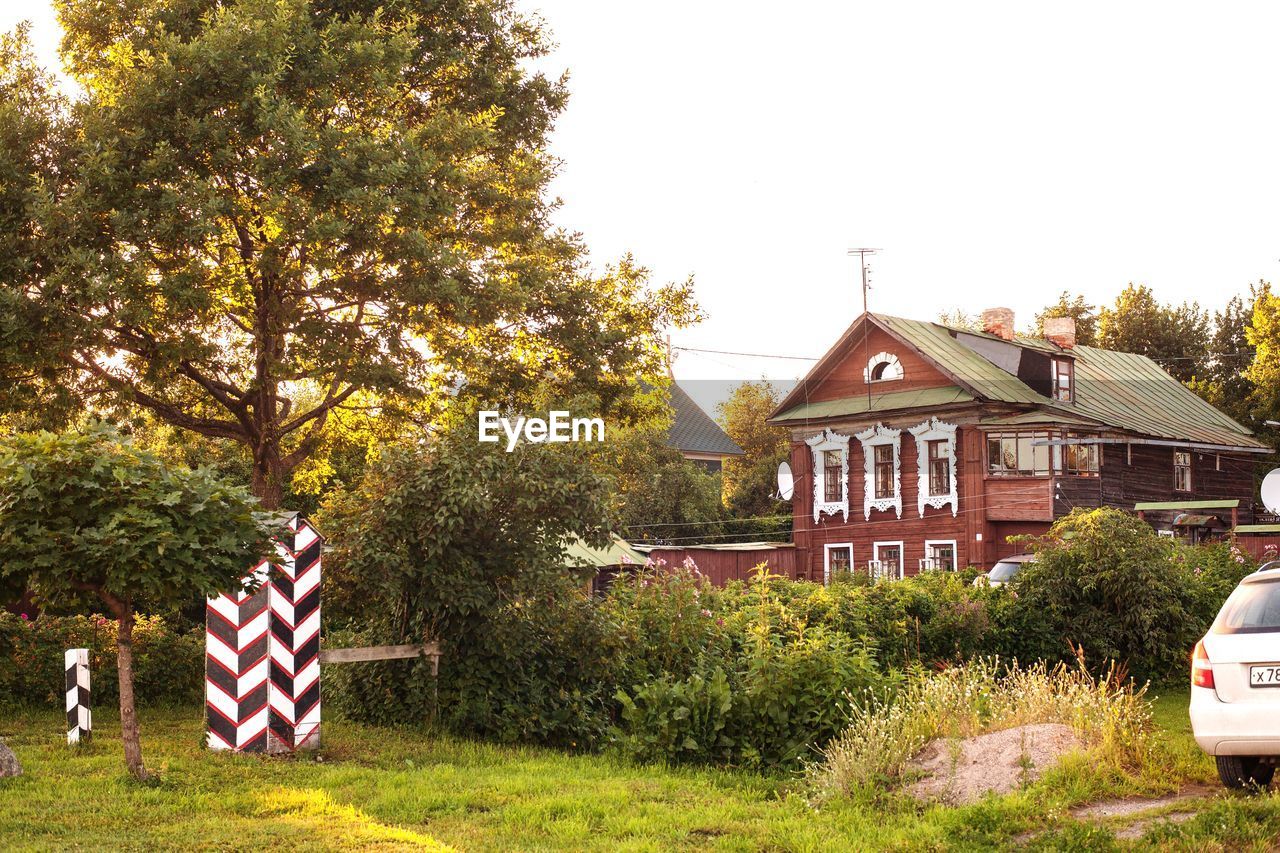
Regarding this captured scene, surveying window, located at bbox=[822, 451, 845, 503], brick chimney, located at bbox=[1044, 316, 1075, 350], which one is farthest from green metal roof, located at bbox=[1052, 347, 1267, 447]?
Answer: window, located at bbox=[822, 451, 845, 503]

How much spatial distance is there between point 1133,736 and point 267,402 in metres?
15.6

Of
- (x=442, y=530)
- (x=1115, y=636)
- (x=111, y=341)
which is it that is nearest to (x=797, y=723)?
(x=442, y=530)

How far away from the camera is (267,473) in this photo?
72.5ft

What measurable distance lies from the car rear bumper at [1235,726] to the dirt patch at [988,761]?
101 centimetres

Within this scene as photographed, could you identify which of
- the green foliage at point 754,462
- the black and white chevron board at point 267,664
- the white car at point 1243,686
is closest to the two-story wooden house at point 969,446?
the green foliage at point 754,462

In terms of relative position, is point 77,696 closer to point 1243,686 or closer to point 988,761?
point 988,761

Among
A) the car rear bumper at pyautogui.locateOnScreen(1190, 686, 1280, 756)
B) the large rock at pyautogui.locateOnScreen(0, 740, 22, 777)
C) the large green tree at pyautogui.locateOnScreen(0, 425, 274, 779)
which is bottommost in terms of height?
the large rock at pyautogui.locateOnScreen(0, 740, 22, 777)

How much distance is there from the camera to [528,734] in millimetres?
13844

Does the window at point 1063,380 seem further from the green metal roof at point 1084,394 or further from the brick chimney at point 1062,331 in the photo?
the brick chimney at point 1062,331

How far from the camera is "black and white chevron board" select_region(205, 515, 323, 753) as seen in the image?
1208 centimetres

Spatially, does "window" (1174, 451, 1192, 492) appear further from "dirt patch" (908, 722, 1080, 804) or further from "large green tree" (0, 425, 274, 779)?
"large green tree" (0, 425, 274, 779)

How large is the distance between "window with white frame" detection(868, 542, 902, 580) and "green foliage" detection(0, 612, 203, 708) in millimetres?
28383

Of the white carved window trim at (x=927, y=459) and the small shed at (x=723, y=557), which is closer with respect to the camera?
the small shed at (x=723, y=557)

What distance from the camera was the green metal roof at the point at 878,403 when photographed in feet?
132
